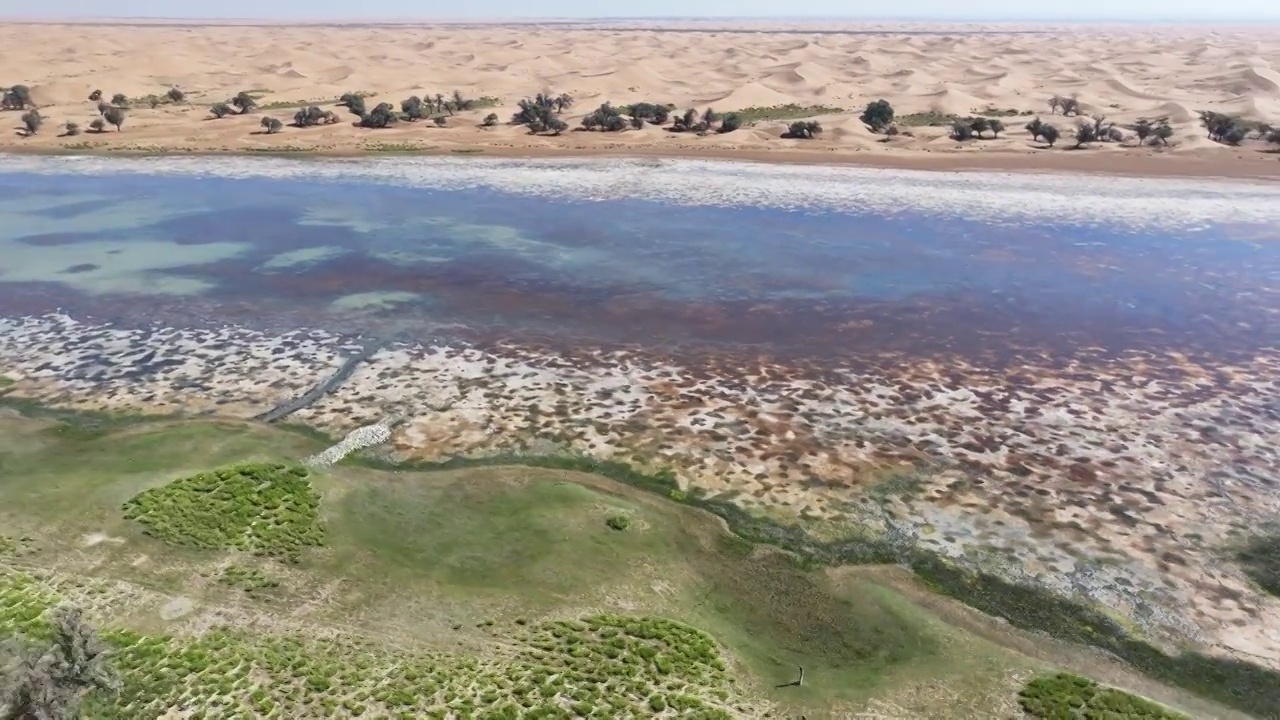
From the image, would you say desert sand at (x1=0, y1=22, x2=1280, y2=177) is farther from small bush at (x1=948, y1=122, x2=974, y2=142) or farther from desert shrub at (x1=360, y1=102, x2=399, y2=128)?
desert shrub at (x1=360, y1=102, x2=399, y2=128)

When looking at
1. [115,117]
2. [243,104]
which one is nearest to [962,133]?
[243,104]

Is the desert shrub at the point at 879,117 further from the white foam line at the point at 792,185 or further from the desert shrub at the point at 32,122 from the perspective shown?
the desert shrub at the point at 32,122

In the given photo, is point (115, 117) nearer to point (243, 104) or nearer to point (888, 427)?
point (243, 104)

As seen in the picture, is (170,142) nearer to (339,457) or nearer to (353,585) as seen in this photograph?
(339,457)

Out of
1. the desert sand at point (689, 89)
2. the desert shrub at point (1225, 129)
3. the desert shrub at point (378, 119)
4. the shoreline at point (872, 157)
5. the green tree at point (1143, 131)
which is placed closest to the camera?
the shoreline at point (872, 157)

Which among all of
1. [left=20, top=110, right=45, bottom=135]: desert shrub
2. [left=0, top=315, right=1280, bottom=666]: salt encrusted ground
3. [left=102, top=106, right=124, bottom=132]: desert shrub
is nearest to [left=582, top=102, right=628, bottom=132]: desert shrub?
[left=102, top=106, right=124, bottom=132]: desert shrub

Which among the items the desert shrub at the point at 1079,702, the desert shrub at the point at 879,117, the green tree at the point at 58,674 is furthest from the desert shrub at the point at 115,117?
the desert shrub at the point at 1079,702

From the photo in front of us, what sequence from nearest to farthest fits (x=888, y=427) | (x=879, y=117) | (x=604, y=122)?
(x=888, y=427) → (x=879, y=117) → (x=604, y=122)
